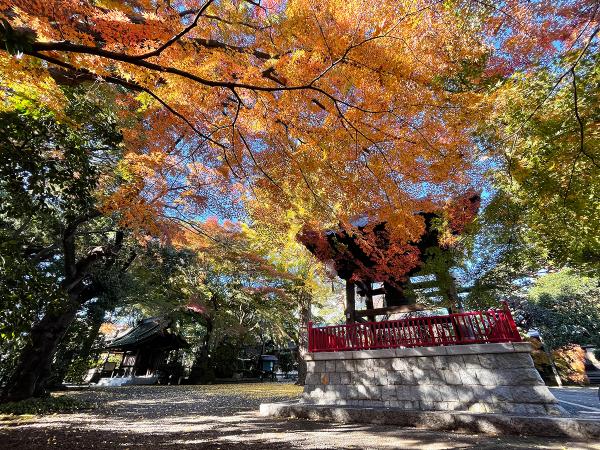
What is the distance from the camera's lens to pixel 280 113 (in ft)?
21.6

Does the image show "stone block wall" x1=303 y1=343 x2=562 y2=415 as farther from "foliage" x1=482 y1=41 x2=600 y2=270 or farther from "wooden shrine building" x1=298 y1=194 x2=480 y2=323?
"foliage" x1=482 y1=41 x2=600 y2=270

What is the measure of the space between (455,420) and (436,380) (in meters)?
1.08

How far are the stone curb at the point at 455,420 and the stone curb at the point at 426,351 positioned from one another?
1.13 m

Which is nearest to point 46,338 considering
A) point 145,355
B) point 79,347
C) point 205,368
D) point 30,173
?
point 30,173

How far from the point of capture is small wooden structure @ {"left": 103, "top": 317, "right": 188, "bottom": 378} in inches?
786

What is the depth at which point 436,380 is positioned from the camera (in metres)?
6.20

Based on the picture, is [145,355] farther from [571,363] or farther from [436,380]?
[571,363]

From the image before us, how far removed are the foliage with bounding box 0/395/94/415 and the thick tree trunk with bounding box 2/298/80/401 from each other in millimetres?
587

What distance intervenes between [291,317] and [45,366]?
1334 centimetres

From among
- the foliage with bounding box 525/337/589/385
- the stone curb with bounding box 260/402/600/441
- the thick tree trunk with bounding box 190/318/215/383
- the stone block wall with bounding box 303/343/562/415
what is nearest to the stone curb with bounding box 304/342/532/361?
the stone block wall with bounding box 303/343/562/415

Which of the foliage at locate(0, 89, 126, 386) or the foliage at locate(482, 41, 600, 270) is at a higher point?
the foliage at locate(482, 41, 600, 270)

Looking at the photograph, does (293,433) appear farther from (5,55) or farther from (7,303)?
(5,55)

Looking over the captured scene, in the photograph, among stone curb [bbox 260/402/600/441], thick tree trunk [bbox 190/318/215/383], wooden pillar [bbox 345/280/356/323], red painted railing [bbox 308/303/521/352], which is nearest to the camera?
stone curb [bbox 260/402/600/441]

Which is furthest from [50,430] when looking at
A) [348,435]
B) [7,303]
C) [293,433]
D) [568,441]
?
[568,441]
